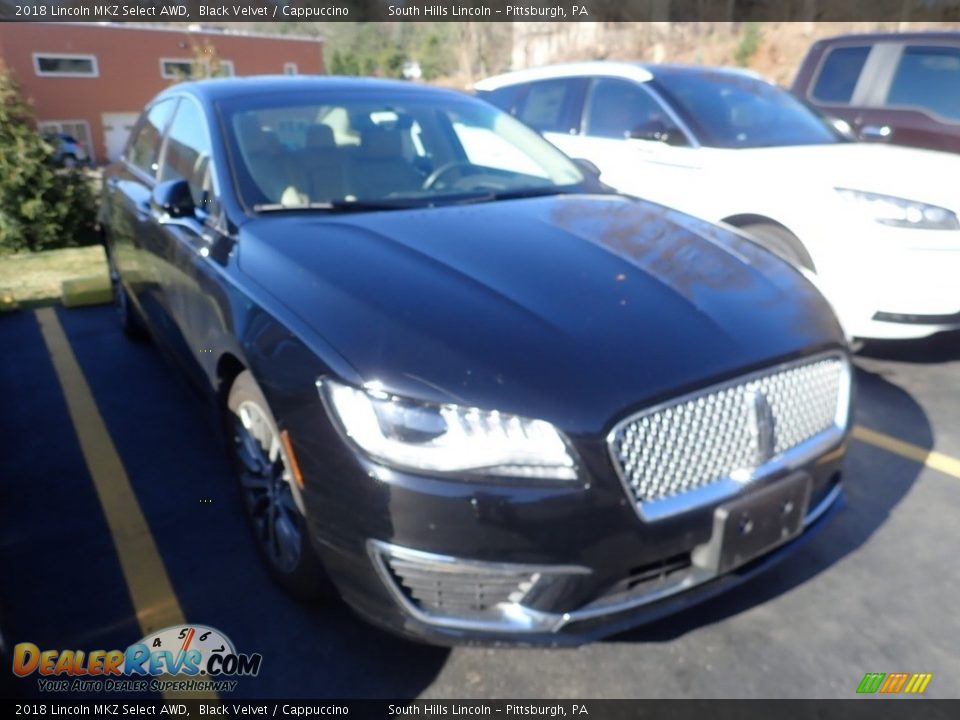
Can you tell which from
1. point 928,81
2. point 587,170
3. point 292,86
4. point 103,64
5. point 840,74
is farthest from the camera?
point 103,64

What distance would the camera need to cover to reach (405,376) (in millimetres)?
1974

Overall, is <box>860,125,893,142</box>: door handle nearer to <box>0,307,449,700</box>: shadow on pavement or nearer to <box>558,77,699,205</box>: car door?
<box>558,77,699,205</box>: car door

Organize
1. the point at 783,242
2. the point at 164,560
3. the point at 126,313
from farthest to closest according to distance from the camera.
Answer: the point at 126,313
the point at 783,242
the point at 164,560

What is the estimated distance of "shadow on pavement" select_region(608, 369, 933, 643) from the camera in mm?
2484

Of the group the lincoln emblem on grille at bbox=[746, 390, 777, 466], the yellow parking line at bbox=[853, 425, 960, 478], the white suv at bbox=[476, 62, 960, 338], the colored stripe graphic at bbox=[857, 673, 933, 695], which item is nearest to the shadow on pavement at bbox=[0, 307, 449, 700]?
the lincoln emblem on grille at bbox=[746, 390, 777, 466]

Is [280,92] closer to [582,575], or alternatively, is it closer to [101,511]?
[101,511]

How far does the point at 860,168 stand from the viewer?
434 cm

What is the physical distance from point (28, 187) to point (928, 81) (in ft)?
A: 28.9

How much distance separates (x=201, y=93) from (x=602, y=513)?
273 centimetres

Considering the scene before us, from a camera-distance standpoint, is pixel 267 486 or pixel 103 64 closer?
pixel 267 486

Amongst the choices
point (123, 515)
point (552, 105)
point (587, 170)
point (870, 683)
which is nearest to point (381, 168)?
point (587, 170)

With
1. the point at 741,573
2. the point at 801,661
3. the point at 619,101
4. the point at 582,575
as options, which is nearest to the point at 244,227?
the point at 582,575

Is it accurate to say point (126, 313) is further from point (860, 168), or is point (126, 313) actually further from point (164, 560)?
point (860, 168)

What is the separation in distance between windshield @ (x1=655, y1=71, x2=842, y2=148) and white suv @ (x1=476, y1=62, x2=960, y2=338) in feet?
0.04
